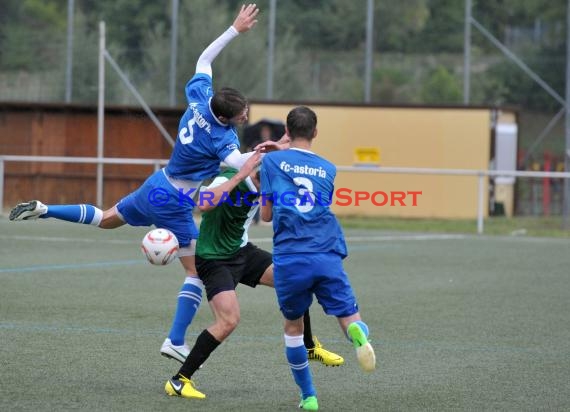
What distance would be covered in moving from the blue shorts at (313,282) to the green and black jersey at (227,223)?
78 cm

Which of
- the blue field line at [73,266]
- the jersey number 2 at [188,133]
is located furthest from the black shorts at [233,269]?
the blue field line at [73,266]

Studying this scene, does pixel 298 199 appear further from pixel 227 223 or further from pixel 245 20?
pixel 245 20

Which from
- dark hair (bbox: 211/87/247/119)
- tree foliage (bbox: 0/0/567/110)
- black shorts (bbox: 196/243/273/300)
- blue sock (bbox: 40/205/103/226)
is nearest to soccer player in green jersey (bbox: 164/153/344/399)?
black shorts (bbox: 196/243/273/300)

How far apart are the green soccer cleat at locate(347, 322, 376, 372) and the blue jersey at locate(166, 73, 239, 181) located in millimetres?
1815

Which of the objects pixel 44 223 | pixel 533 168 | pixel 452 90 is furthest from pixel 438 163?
pixel 44 223

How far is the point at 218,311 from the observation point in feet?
22.4

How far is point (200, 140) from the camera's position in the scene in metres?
7.52

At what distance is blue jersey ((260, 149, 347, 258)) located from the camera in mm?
6137

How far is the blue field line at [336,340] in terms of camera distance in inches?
335

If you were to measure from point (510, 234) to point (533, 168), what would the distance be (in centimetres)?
715

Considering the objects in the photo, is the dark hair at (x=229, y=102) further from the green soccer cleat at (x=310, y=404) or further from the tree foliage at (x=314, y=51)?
the tree foliage at (x=314, y=51)

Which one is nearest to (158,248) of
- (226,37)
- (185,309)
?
(185,309)

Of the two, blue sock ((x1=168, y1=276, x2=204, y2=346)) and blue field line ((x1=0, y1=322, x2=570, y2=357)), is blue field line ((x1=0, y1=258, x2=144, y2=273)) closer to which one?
blue field line ((x1=0, y1=322, x2=570, y2=357))

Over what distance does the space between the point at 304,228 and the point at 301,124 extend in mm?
575
